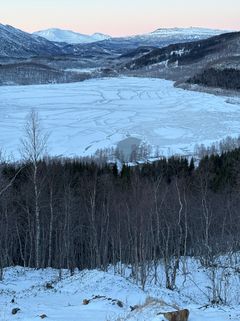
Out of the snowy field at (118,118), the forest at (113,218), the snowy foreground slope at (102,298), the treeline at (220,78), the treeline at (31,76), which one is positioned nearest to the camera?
the snowy foreground slope at (102,298)

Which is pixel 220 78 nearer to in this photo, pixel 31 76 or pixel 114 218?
pixel 31 76

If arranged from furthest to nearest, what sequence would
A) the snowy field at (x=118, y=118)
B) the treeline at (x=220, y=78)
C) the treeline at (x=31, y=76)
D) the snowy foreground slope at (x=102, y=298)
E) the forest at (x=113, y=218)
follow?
the treeline at (x=31, y=76), the treeline at (x=220, y=78), the snowy field at (x=118, y=118), the forest at (x=113, y=218), the snowy foreground slope at (x=102, y=298)

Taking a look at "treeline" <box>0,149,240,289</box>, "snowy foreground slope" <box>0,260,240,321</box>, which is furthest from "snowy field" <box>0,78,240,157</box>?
"snowy foreground slope" <box>0,260,240,321</box>

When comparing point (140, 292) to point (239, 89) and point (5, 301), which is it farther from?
A: point (239, 89)

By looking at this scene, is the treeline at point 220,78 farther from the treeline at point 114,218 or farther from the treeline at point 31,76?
the treeline at point 114,218

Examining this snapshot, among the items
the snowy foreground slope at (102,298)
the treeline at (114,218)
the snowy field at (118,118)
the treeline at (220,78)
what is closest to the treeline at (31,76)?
the snowy field at (118,118)

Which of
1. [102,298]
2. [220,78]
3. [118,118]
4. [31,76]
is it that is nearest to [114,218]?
[102,298]

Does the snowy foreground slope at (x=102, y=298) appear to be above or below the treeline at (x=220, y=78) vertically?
below
